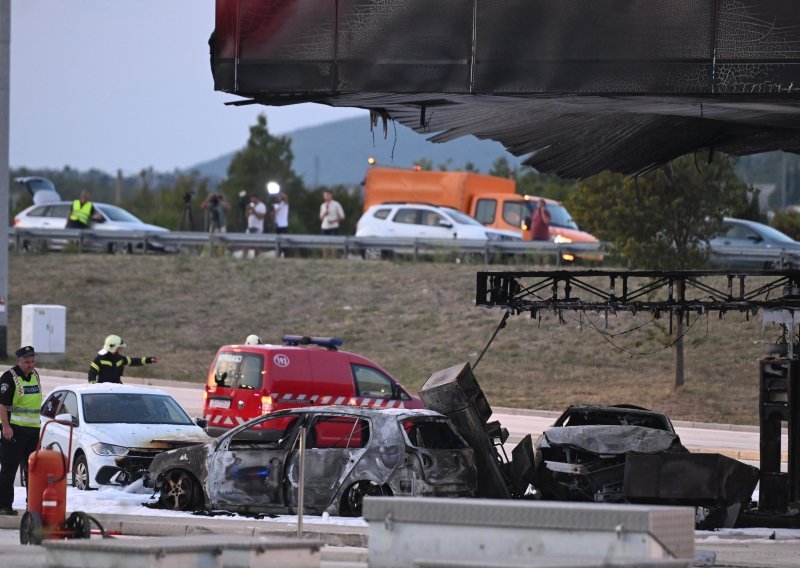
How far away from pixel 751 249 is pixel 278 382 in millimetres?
17191

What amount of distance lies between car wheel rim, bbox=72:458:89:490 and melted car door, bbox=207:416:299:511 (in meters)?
2.29

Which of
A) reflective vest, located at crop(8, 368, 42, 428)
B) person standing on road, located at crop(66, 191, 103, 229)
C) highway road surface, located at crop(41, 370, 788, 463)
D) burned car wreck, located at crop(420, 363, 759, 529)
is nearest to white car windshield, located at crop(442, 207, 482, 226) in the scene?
person standing on road, located at crop(66, 191, 103, 229)

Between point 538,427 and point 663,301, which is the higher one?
point 663,301

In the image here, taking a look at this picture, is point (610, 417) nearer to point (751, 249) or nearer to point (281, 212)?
point (751, 249)

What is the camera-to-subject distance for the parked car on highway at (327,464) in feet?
54.4

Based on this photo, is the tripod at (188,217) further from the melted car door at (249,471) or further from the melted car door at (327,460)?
the melted car door at (327,460)

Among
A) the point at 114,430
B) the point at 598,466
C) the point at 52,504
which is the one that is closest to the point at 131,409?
the point at 114,430

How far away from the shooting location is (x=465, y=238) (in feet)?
140

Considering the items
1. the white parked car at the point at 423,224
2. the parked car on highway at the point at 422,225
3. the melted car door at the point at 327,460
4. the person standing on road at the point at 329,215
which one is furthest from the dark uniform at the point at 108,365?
the person standing on road at the point at 329,215

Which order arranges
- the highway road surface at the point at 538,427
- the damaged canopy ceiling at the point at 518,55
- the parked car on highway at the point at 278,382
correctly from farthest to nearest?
the highway road surface at the point at 538,427 → the parked car on highway at the point at 278,382 → the damaged canopy ceiling at the point at 518,55

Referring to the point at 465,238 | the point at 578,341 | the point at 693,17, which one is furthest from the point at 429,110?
the point at 465,238

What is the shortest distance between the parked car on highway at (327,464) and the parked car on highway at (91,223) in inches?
1142

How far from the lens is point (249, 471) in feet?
55.4

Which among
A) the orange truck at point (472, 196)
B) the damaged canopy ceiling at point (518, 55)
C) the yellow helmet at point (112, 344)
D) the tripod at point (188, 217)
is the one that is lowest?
the yellow helmet at point (112, 344)
